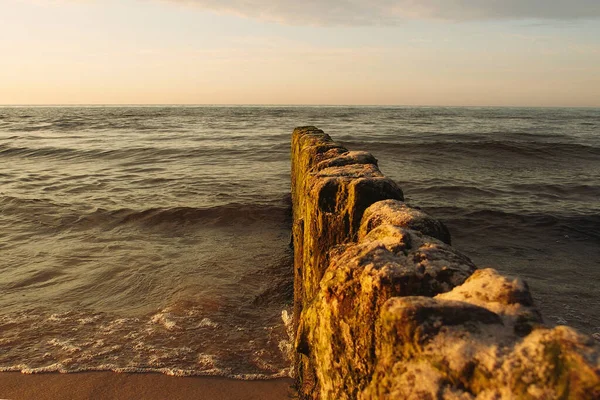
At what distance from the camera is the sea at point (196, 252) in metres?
4.01

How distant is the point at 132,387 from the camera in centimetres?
342

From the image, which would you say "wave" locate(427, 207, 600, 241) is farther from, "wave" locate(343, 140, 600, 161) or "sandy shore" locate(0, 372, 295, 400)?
"wave" locate(343, 140, 600, 161)

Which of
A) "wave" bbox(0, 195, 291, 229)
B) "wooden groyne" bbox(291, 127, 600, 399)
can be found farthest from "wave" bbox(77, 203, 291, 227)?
"wooden groyne" bbox(291, 127, 600, 399)

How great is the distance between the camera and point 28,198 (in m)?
9.73

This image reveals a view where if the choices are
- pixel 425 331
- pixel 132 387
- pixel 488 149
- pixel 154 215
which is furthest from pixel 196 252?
pixel 488 149

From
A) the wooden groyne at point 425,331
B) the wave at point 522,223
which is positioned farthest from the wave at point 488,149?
the wooden groyne at point 425,331

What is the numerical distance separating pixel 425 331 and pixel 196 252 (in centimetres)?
573

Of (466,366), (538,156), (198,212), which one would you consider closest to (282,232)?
(198,212)

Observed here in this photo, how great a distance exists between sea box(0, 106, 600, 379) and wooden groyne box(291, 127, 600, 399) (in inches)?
81.8

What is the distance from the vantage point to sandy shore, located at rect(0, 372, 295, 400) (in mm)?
3320

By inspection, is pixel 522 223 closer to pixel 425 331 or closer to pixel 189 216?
pixel 189 216

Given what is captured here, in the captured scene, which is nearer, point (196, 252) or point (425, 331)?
point (425, 331)

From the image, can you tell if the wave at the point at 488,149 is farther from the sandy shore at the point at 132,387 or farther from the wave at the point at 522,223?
the sandy shore at the point at 132,387

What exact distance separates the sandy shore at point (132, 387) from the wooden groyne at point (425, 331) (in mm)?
1128
